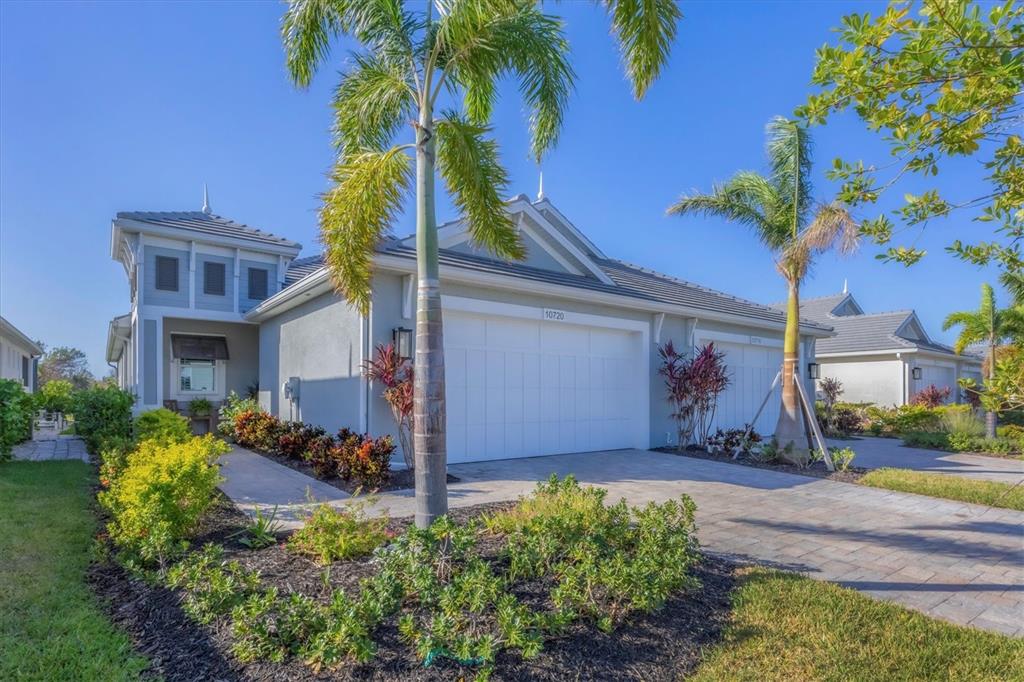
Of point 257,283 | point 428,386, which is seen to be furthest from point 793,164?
point 257,283

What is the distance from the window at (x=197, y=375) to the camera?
15008mm

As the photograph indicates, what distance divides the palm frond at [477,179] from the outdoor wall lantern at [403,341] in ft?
8.20

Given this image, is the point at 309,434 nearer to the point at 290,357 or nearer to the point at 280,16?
the point at 290,357

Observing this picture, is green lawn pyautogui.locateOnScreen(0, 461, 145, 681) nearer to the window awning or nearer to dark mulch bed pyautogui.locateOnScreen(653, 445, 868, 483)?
the window awning

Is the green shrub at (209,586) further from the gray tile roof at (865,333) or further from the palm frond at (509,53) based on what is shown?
the gray tile roof at (865,333)

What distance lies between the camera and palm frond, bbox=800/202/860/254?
30.9 ft

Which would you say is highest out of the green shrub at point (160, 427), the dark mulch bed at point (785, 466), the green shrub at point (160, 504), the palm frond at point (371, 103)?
the palm frond at point (371, 103)

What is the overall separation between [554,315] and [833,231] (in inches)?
209

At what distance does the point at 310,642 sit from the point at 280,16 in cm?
629

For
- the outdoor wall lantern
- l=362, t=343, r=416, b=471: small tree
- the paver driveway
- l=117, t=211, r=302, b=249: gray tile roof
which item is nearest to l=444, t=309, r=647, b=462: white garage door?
the paver driveway

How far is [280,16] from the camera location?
5.93m

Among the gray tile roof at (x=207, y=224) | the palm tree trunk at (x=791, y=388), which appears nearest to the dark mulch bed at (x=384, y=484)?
the palm tree trunk at (x=791, y=388)

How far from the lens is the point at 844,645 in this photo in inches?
136

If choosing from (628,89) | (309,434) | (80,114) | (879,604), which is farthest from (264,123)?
(879,604)
